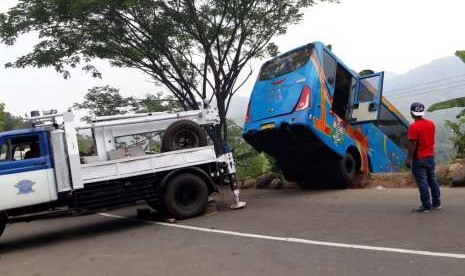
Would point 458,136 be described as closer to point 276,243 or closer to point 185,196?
point 185,196

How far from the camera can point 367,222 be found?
8117mm

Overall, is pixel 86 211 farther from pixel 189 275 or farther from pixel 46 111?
pixel 189 275

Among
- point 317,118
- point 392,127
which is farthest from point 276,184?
point 317,118

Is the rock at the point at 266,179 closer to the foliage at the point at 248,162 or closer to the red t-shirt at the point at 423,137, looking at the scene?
the foliage at the point at 248,162

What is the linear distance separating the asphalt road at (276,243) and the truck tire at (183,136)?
1.56 metres

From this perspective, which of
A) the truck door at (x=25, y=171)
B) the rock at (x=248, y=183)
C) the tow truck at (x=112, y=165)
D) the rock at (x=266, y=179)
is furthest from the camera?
the rock at (x=248, y=183)

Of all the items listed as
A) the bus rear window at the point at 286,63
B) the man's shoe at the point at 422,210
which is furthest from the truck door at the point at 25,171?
the man's shoe at the point at 422,210

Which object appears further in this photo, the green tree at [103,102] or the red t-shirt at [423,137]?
the green tree at [103,102]

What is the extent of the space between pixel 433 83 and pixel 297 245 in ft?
512

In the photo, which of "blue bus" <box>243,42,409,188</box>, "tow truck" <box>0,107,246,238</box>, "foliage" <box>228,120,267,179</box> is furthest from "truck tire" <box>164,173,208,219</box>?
"foliage" <box>228,120,267,179</box>

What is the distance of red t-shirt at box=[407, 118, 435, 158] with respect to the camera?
27.2 ft

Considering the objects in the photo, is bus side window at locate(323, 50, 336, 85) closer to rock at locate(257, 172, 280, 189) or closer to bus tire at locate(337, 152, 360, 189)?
bus tire at locate(337, 152, 360, 189)

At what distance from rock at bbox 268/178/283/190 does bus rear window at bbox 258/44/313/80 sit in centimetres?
370

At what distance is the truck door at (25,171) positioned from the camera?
9469mm
